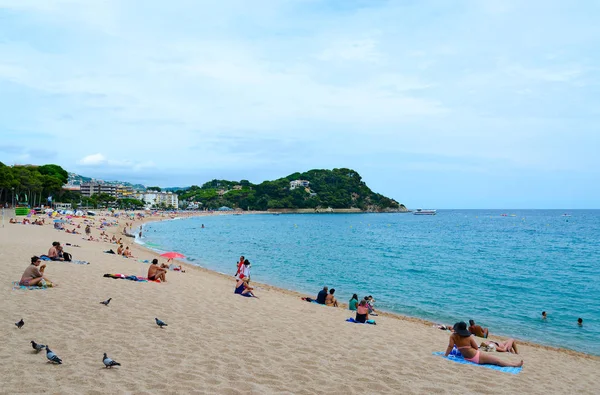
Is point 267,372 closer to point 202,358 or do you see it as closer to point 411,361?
point 202,358

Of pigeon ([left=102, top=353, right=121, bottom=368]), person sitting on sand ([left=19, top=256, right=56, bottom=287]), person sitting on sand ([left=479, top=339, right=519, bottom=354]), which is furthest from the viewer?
person sitting on sand ([left=19, top=256, right=56, bottom=287])

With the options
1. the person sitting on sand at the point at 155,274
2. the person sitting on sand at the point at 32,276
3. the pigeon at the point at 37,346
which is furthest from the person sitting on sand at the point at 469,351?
the person sitting on sand at the point at 155,274

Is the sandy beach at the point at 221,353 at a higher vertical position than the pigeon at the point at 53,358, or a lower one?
lower

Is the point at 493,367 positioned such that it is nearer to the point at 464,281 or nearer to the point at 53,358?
the point at 53,358

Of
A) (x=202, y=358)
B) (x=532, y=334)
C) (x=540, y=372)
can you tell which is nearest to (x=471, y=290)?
(x=532, y=334)

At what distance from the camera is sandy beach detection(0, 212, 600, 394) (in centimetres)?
576

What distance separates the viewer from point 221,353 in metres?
7.36

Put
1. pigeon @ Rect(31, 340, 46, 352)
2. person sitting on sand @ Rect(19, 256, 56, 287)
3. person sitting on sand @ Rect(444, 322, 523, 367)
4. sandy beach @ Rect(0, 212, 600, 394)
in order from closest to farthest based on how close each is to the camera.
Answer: sandy beach @ Rect(0, 212, 600, 394), pigeon @ Rect(31, 340, 46, 352), person sitting on sand @ Rect(444, 322, 523, 367), person sitting on sand @ Rect(19, 256, 56, 287)

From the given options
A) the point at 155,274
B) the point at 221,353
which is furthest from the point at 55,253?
the point at 221,353

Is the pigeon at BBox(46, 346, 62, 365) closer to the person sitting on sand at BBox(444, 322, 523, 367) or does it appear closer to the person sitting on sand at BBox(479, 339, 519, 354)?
the person sitting on sand at BBox(444, 322, 523, 367)

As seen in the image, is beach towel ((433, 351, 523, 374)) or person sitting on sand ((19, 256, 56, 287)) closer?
beach towel ((433, 351, 523, 374))

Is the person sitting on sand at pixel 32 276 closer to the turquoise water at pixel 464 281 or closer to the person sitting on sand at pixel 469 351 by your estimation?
the person sitting on sand at pixel 469 351

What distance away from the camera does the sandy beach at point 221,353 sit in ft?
18.9

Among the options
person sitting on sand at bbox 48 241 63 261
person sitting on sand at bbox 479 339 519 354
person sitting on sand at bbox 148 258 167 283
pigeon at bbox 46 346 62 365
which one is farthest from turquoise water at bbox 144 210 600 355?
pigeon at bbox 46 346 62 365
